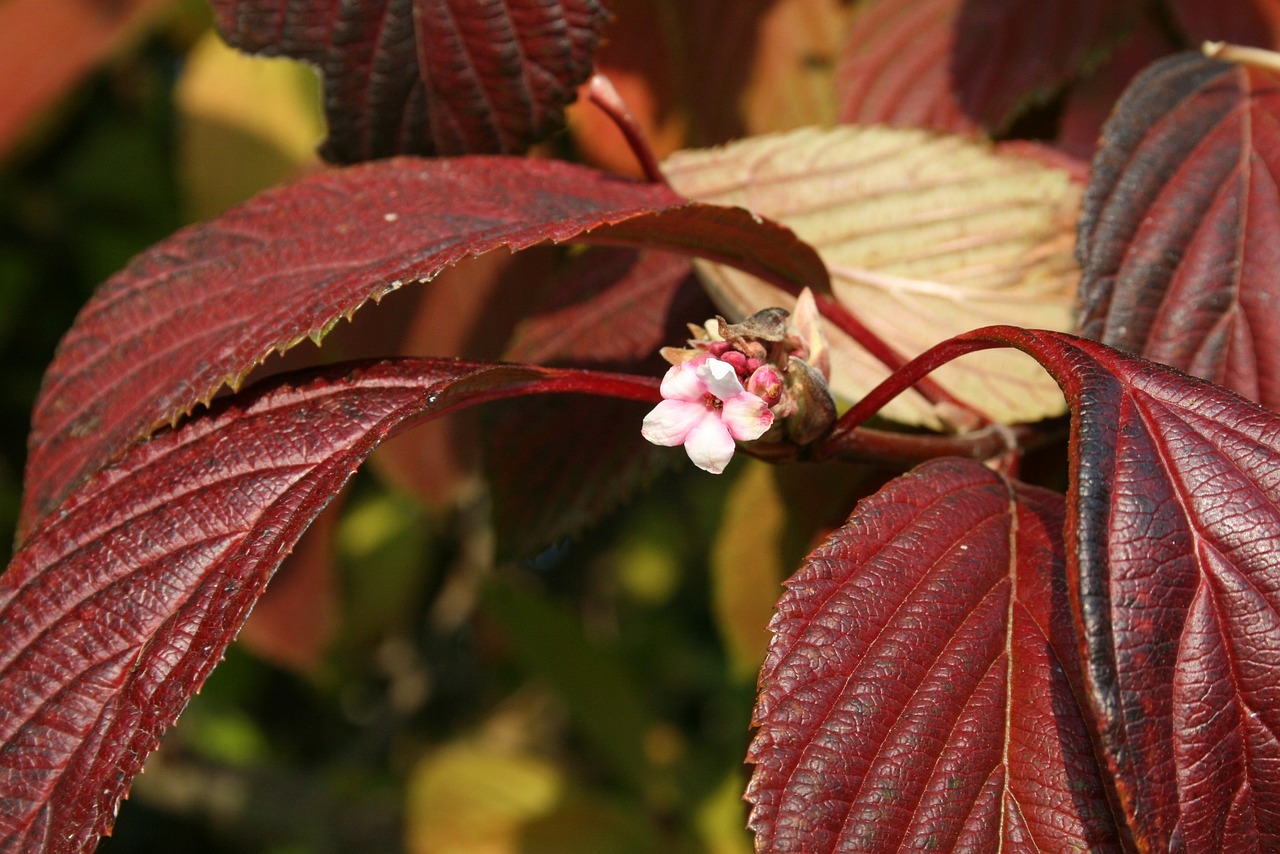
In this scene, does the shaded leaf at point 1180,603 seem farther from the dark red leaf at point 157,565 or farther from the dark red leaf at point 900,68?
the dark red leaf at point 900,68

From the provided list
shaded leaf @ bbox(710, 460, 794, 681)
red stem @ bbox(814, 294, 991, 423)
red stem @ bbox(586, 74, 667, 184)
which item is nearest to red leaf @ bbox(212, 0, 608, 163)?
red stem @ bbox(586, 74, 667, 184)

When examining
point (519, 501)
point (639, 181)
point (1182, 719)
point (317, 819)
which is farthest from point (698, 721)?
point (1182, 719)

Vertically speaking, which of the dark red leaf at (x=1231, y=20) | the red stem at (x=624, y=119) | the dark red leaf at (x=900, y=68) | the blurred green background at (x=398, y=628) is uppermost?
the dark red leaf at (x=1231, y=20)

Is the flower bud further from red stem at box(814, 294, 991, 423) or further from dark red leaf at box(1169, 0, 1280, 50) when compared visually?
dark red leaf at box(1169, 0, 1280, 50)

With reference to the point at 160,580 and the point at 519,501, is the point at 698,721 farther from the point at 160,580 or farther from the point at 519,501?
the point at 160,580

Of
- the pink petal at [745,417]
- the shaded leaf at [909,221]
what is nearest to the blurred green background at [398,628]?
the shaded leaf at [909,221]

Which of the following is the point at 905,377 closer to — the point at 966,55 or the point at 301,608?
the point at 966,55
